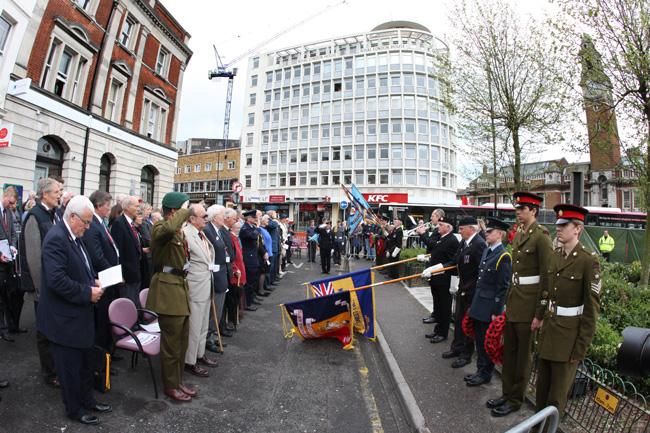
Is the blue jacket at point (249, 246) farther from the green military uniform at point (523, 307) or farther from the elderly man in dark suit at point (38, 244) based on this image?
the green military uniform at point (523, 307)

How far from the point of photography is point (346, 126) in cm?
4962

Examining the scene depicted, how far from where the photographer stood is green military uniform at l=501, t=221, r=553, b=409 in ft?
12.5

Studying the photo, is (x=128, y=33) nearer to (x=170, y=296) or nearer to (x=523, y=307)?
(x=170, y=296)

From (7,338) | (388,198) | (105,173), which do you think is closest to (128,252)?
(7,338)

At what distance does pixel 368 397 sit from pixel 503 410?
4.84 feet

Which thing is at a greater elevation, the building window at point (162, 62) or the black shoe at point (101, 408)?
the building window at point (162, 62)

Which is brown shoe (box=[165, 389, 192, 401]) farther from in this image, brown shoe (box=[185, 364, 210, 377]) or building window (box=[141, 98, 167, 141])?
building window (box=[141, 98, 167, 141])

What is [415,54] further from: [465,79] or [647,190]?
[647,190]

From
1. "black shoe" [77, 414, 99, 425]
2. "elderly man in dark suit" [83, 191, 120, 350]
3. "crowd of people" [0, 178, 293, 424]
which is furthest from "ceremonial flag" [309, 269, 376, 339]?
"black shoe" [77, 414, 99, 425]

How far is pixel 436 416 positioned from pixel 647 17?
27.5 ft

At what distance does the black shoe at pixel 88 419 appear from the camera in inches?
131

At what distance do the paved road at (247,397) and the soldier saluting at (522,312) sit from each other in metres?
1.20

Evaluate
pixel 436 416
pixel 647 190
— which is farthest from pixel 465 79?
pixel 436 416

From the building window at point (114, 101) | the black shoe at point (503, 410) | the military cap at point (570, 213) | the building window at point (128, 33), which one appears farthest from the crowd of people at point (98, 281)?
the building window at point (128, 33)
